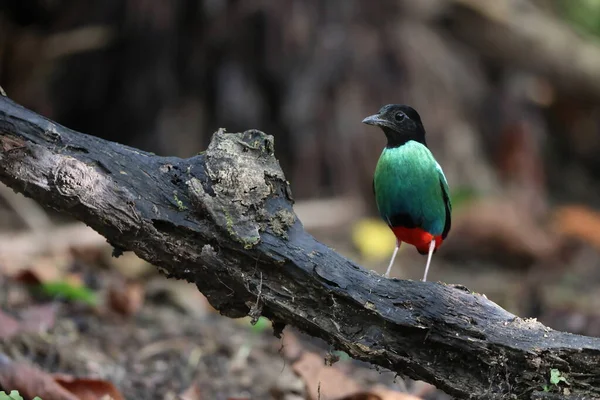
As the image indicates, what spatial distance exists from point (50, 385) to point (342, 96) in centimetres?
627

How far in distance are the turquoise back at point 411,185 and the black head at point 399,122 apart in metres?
0.04

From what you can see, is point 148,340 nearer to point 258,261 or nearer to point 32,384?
point 32,384

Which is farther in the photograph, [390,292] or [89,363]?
[89,363]

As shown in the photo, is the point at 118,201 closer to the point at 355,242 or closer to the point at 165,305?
the point at 165,305

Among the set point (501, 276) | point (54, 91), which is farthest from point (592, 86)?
point (54, 91)

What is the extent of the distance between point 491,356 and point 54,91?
728 centimetres

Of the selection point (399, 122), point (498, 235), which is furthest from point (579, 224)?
point (399, 122)

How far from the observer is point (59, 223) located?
8.09 m

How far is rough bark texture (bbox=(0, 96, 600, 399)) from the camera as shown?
2855 millimetres

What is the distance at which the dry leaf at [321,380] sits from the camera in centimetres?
339

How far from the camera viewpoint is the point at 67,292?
496 cm

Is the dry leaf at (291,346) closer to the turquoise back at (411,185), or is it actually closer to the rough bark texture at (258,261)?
the turquoise back at (411,185)

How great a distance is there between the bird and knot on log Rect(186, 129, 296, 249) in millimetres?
575

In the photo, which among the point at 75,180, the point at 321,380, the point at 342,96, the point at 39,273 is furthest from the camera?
the point at 342,96
